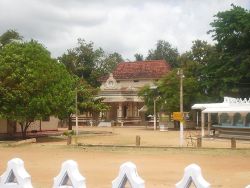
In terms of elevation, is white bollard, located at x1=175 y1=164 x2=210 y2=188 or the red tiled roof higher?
the red tiled roof

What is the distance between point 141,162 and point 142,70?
4761 centimetres

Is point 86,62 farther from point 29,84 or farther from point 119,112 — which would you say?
point 29,84

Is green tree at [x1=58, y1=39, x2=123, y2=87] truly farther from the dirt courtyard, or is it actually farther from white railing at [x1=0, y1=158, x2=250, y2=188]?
white railing at [x1=0, y1=158, x2=250, y2=188]

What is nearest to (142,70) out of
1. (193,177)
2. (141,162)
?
(141,162)

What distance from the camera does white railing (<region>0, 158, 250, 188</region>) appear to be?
543 cm

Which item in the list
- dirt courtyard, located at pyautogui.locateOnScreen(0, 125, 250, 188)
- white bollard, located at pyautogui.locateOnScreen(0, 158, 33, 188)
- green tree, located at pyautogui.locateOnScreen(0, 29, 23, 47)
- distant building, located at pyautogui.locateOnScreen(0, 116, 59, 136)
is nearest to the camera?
white bollard, located at pyautogui.locateOnScreen(0, 158, 33, 188)

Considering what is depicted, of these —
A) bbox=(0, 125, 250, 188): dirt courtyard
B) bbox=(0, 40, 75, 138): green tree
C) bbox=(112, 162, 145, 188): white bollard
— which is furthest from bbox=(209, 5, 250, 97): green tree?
bbox=(112, 162, 145, 188): white bollard

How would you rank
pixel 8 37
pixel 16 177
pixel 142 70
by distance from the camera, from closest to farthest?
pixel 16 177
pixel 8 37
pixel 142 70

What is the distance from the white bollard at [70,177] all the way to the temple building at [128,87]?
2125 inches

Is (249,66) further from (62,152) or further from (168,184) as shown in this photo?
(168,184)

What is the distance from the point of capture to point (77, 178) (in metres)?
5.73

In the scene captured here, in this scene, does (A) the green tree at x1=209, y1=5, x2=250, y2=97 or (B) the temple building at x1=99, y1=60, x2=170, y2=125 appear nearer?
(A) the green tree at x1=209, y1=5, x2=250, y2=97

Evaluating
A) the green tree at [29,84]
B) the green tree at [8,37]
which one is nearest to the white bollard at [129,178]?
the green tree at [29,84]

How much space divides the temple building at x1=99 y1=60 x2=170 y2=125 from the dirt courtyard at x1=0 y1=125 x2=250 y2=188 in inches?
1356
